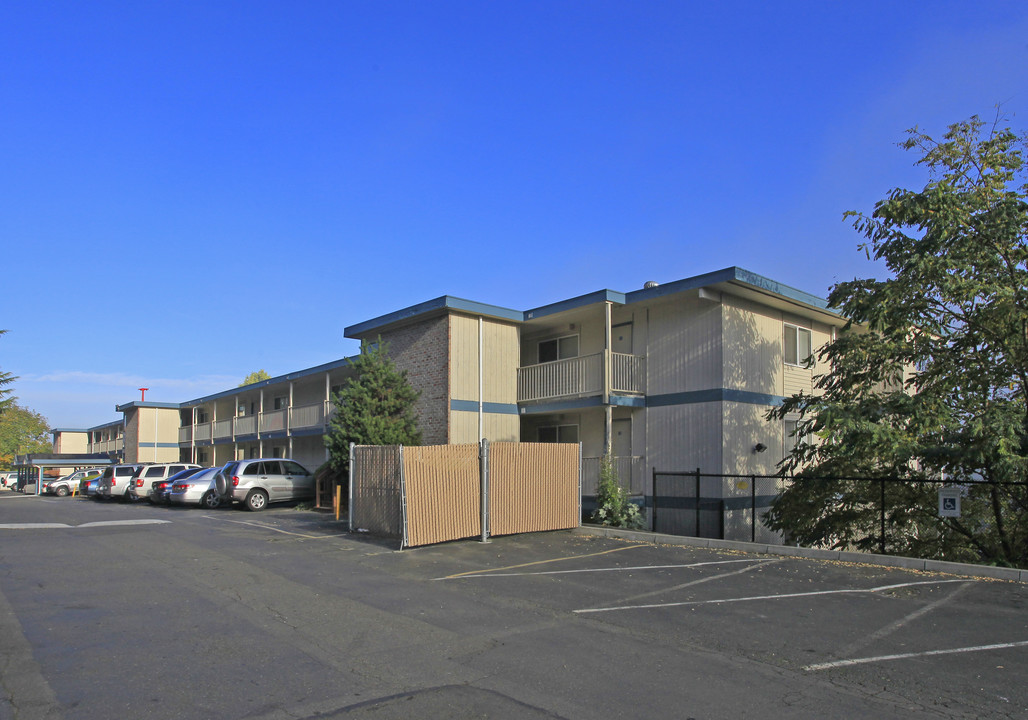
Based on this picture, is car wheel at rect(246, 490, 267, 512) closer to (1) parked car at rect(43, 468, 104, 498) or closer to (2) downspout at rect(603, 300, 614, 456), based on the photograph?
(2) downspout at rect(603, 300, 614, 456)

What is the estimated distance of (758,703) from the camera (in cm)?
525

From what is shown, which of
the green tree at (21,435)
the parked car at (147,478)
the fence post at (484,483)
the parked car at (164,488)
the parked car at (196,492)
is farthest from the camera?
the green tree at (21,435)

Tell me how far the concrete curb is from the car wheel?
12086mm

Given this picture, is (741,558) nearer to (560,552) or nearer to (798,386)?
A: (560,552)

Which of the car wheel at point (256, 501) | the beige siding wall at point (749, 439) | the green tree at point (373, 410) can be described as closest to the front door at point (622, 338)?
the beige siding wall at point (749, 439)

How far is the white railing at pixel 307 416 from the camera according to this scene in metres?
29.1

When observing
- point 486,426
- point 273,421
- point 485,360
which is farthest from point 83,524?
point 273,421

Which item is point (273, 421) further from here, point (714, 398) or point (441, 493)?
point (714, 398)

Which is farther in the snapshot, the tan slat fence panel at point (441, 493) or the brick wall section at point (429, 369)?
the brick wall section at point (429, 369)

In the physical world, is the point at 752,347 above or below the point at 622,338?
below

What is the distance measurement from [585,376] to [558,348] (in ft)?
9.29

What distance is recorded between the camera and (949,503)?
12.2 m

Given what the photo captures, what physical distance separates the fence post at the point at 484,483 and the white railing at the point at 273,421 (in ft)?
65.0

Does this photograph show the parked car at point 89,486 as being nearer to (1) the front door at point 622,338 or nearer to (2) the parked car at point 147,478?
(2) the parked car at point 147,478
